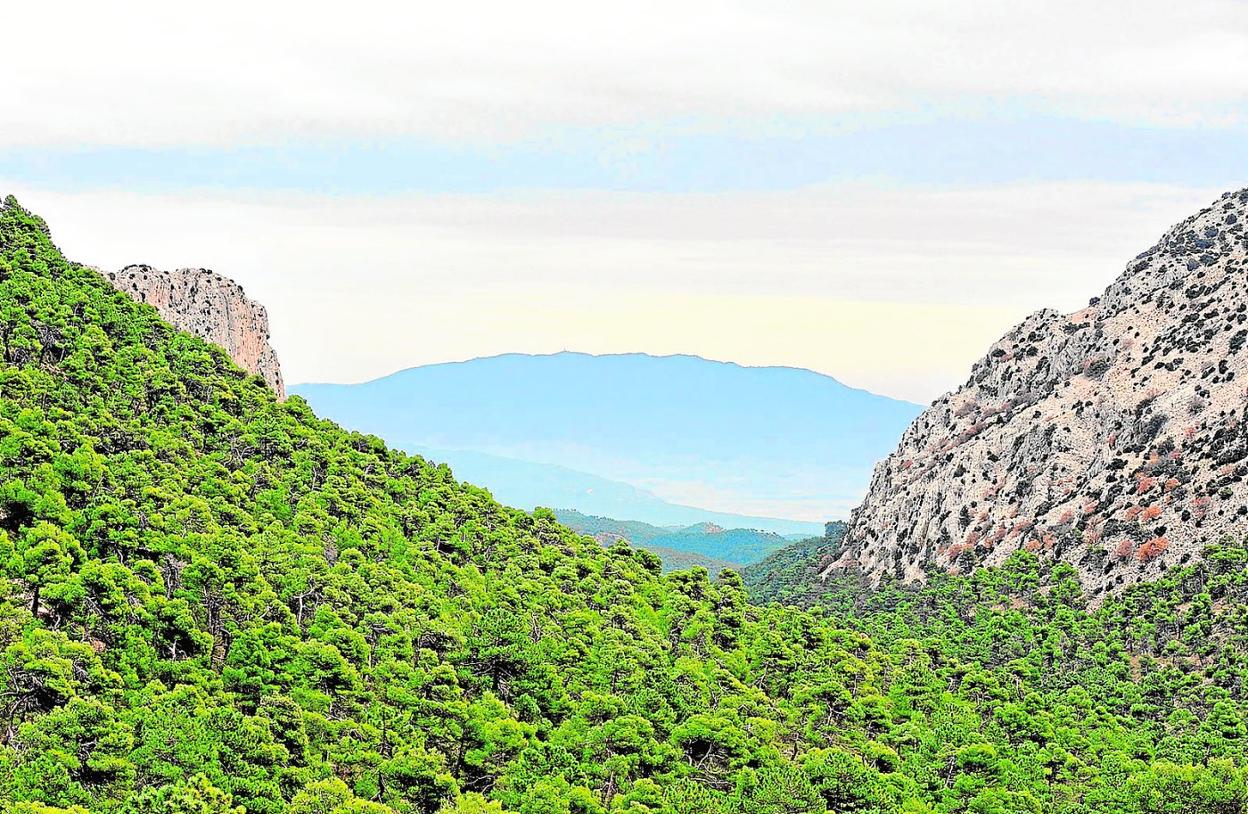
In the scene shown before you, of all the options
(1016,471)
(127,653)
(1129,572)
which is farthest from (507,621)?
(1016,471)

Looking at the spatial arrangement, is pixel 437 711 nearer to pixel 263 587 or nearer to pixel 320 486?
pixel 263 587

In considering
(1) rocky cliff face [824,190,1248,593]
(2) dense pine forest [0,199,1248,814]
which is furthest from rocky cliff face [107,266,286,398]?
(1) rocky cliff face [824,190,1248,593]

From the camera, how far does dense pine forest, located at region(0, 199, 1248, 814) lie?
2018 inches

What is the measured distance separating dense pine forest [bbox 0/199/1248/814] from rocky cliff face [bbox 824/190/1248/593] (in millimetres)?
36372

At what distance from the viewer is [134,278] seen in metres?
185

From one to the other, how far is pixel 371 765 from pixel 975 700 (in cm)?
5192

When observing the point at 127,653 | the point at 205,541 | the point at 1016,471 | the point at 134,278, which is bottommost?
the point at 127,653

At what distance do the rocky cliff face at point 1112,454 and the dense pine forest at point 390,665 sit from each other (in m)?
36.4

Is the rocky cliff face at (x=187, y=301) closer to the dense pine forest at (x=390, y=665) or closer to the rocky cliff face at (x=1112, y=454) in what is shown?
the dense pine forest at (x=390, y=665)

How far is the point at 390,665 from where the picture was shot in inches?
2480

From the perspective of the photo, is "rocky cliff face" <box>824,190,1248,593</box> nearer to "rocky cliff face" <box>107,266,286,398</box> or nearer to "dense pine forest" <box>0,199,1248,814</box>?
"dense pine forest" <box>0,199,1248,814</box>

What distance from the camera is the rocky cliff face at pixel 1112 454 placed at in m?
148

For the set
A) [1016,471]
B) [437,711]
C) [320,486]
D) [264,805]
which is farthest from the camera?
[1016,471]

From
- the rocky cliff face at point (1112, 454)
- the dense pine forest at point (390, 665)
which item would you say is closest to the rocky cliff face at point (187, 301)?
the dense pine forest at point (390, 665)
